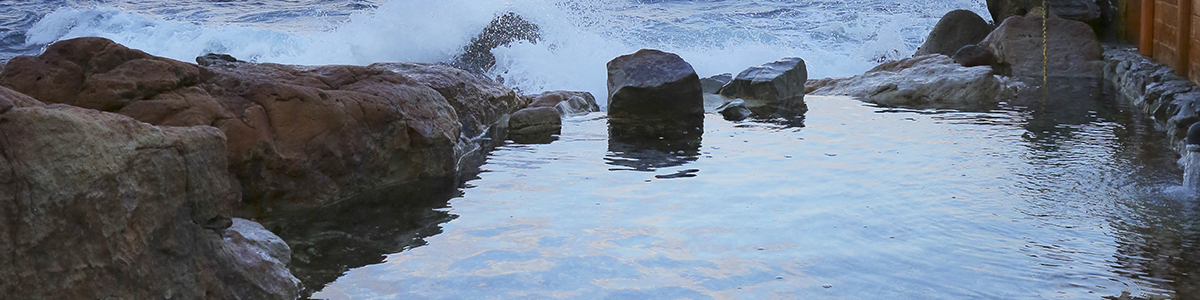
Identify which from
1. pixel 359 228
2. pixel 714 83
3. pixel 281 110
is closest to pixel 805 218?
pixel 359 228

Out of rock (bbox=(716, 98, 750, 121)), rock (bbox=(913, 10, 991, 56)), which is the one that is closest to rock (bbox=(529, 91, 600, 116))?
rock (bbox=(716, 98, 750, 121))

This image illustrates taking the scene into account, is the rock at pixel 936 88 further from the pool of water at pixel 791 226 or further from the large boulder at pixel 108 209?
the large boulder at pixel 108 209

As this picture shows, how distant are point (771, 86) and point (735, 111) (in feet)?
4.60

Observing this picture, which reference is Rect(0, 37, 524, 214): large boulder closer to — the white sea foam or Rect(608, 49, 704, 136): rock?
Rect(608, 49, 704, 136): rock

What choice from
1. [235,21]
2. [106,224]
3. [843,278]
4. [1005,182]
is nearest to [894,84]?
[1005,182]

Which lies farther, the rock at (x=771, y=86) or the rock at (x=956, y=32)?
the rock at (x=956, y=32)

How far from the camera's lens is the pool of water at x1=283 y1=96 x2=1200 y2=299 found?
12.4 ft

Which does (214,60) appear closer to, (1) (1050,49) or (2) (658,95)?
(2) (658,95)

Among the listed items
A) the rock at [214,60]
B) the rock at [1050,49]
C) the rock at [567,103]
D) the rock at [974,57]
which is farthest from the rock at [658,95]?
the rock at [974,57]

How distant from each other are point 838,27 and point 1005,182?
665 inches

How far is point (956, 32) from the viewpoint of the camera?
1455cm

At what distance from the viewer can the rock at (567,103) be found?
9.65 m

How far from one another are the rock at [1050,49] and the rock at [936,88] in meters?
1.27

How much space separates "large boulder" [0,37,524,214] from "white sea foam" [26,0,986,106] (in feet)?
26.8
